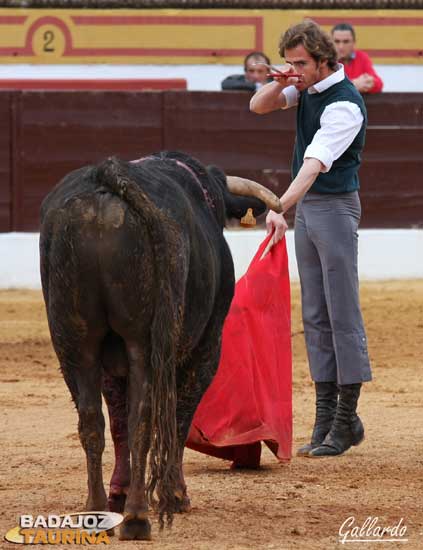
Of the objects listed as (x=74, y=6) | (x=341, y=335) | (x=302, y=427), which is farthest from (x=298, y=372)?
(x=74, y=6)

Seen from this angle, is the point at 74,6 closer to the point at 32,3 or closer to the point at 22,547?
the point at 32,3

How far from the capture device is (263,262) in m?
4.80

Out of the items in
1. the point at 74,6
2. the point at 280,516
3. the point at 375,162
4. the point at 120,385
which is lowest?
the point at 280,516

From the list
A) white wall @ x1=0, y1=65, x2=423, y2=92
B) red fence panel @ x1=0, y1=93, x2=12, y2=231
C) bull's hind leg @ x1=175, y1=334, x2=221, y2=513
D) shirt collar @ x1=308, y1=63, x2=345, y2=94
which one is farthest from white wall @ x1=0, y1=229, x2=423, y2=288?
bull's hind leg @ x1=175, y1=334, x2=221, y2=513

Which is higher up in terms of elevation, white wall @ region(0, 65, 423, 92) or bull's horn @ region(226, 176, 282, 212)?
white wall @ region(0, 65, 423, 92)

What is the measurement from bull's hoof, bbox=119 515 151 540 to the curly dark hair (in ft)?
6.01

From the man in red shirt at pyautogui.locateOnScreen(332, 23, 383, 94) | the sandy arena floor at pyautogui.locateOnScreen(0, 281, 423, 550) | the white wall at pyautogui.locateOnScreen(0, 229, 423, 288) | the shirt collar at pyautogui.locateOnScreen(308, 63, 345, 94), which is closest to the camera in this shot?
the sandy arena floor at pyautogui.locateOnScreen(0, 281, 423, 550)

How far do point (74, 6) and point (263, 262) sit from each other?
7.11m

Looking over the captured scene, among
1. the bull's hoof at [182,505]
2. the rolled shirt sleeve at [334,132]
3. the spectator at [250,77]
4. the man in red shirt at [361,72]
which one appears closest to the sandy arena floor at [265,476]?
the bull's hoof at [182,505]

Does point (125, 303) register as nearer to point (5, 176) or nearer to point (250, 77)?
point (250, 77)

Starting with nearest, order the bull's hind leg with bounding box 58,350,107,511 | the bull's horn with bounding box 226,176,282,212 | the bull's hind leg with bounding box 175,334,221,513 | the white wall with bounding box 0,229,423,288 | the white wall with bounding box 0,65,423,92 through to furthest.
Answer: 1. the bull's hind leg with bounding box 58,350,107,511
2. the bull's hind leg with bounding box 175,334,221,513
3. the bull's horn with bounding box 226,176,282,212
4. the white wall with bounding box 0,229,423,288
5. the white wall with bounding box 0,65,423,92

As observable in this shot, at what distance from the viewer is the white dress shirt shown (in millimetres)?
4473

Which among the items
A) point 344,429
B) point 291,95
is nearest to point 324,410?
point 344,429

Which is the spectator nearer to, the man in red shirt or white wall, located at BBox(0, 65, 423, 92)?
the man in red shirt
